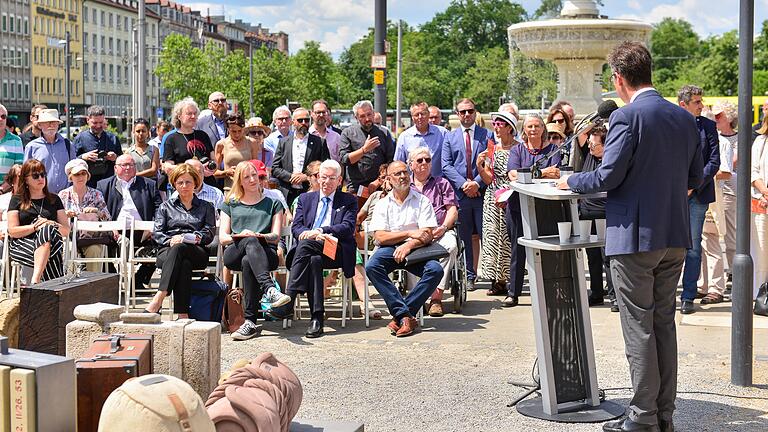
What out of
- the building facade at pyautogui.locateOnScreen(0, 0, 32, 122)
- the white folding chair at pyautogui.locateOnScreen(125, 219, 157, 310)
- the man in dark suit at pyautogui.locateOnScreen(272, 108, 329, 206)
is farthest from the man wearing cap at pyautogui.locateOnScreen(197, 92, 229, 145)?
the building facade at pyautogui.locateOnScreen(0, 0, 32, 122)

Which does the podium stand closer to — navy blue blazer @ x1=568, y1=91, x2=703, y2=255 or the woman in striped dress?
navy blue blazer @ x1=568, y1=91, x2=703, y2=255

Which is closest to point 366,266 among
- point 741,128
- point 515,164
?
point 515,164

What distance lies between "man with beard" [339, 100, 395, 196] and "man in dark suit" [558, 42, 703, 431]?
6.13 m

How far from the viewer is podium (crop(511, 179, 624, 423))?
22.0 feet

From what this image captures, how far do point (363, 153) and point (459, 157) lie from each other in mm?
1062

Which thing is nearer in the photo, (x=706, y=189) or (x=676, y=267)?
(x=676, y=267)

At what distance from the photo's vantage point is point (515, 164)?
11.0 meters

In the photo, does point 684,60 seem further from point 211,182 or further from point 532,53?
point 211,182

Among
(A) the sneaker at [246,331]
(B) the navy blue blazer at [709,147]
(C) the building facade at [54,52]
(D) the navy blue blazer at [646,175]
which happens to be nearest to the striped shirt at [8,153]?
(A) the sneaker at [246,331]

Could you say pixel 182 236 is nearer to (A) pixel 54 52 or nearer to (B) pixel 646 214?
(B) pixel 646 214

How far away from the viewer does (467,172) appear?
488 inches

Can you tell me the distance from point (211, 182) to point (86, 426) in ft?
25.0

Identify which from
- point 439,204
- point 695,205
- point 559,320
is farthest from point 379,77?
point 559,320

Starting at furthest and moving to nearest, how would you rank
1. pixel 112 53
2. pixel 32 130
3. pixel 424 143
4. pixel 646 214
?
1. pixel 112 53
2. pixel 32 130
3. pixel 424 143
4. pixel 646 214
